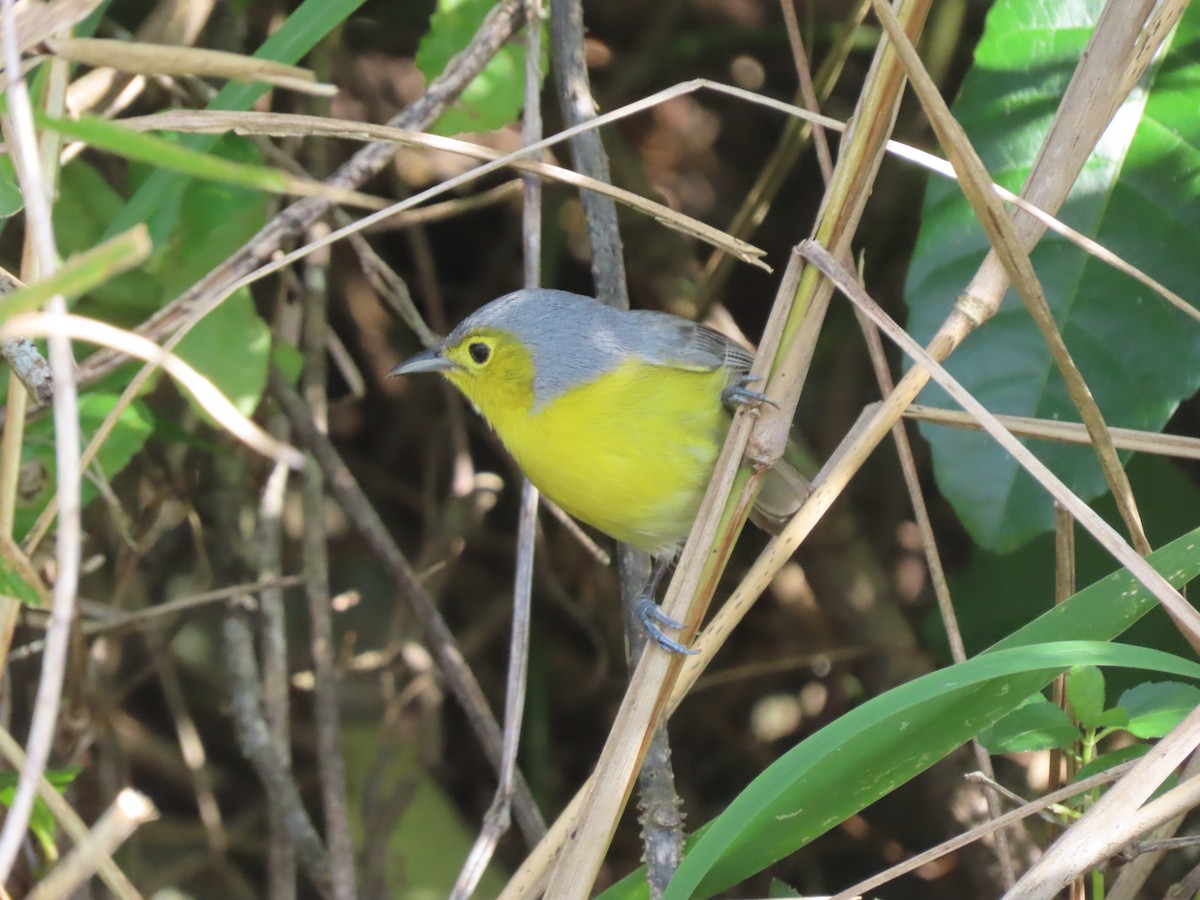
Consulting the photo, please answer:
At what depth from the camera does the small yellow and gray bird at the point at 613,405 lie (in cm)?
253

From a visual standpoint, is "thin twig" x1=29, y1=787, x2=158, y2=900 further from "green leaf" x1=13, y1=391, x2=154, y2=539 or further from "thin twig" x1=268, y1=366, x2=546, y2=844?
"thin twig" x1=268, y1=366, x2=546, y2=844

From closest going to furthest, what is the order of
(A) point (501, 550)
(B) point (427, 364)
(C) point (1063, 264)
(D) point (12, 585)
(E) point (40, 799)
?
(D) point (12, 585), (E) point (40, 799), (C) point (1063, 264), (B) point (427, 364), (A) point (501, 550)

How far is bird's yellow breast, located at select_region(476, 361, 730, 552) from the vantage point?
A: 8.25 feet

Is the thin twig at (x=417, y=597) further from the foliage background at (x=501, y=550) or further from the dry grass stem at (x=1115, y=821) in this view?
the dry grass stem at (x=1115, y=821)

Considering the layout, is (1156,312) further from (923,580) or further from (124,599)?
(124,599)

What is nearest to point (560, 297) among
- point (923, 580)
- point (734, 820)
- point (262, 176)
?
point (734, 820)

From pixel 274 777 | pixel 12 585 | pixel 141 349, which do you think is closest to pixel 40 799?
pixel 12 585

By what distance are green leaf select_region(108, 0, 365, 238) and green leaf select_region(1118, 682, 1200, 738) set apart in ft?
5.68

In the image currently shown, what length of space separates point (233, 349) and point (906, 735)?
1.67 meters

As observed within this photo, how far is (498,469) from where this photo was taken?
4.23 meters

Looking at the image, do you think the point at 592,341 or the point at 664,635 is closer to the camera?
the point at 664,635

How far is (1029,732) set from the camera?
1711mm

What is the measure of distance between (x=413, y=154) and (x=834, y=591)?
2.01m

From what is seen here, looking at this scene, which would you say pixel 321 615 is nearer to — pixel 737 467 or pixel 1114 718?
pixel 737 467
